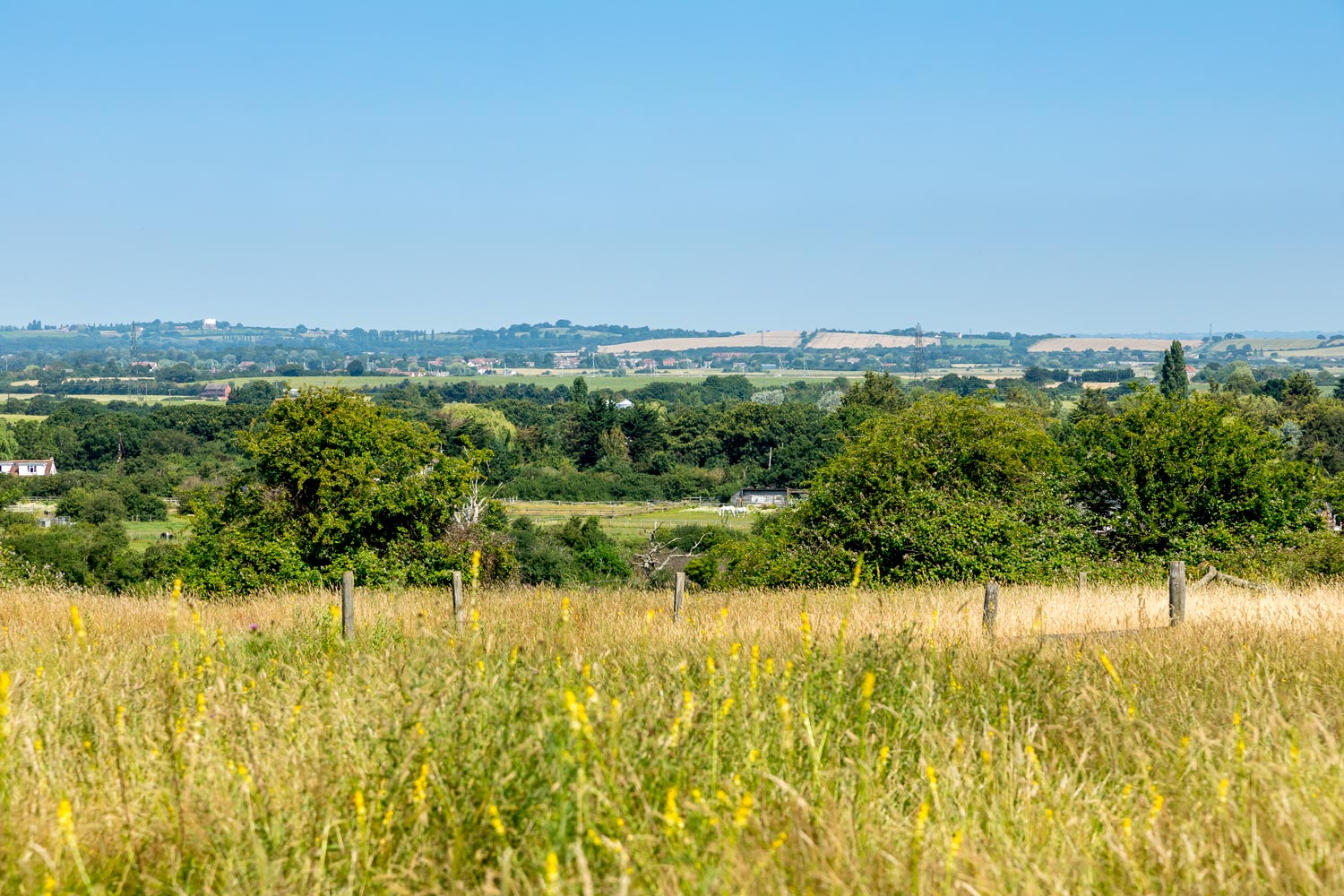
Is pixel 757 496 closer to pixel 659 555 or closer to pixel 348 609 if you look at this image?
pixel 659 555

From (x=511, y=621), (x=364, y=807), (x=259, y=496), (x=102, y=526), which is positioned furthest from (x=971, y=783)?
(x=102, y=526)

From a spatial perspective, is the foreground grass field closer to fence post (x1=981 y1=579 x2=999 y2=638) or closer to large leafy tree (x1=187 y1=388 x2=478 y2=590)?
fence post (x1=981 y1=579 x2=999 y2=638)

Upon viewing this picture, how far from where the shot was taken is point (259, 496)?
2572 cm

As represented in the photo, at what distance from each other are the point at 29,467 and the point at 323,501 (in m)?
111

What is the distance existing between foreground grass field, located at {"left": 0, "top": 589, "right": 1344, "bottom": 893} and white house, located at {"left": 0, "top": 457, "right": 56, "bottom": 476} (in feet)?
405

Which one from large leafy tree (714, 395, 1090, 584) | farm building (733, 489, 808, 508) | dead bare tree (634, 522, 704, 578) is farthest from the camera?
farm building (733, 489, 808, 508)

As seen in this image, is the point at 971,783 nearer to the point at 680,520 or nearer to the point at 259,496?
the point at 259,496

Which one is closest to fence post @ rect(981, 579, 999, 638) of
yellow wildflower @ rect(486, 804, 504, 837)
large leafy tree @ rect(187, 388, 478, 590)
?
yellow wildflower @ rect(486, 804, 504, 837)

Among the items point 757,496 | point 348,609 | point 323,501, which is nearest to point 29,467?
point 757,496

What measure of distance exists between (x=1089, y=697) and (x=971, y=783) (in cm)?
128

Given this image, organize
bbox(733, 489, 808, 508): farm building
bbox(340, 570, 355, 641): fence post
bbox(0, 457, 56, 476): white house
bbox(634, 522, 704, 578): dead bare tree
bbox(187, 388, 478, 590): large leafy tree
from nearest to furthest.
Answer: bbox(340, 570, 355, 641): fence post
bbox(187, 388, 478, 590): large leafy tree
bbox(634, 522, 704, 578): dead bare tree
bbox(733, 489, 808, 508): farm building
bbox(0, 457, 56, 476): white house

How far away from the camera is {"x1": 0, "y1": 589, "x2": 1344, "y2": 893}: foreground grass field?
361 cm

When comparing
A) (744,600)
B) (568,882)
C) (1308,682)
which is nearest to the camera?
(568,882)

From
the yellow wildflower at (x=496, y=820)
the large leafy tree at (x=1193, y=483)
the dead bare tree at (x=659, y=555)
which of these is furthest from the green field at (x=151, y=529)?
the yellow wildflower at (x=496, y=820)
